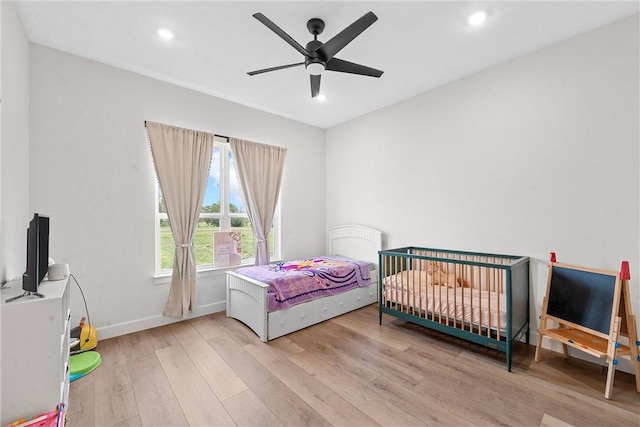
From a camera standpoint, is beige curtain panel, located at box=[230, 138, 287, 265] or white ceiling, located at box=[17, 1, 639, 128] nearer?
white ceiling, located at box=[17, 1, 639, 128]

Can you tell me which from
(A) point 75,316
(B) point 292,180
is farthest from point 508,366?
(A) point 75,316

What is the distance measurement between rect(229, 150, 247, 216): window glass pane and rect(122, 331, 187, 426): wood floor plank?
5.79ft

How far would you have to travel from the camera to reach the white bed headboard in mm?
3924

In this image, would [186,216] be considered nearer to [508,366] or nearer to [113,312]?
[113,312]

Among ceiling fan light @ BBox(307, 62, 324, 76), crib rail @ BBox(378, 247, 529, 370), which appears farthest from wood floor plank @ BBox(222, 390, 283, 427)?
ceiling fan light @ BBox(307, 62, 324, 76)

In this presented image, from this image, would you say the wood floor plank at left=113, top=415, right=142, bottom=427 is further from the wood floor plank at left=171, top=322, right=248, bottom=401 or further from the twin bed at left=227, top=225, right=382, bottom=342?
the twin bed at left=227, top=225, right=382, bottom=342

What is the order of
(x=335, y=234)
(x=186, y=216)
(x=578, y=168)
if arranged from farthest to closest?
(x=335, y=234) → (x=186, y=216) → (x=578, y=168)

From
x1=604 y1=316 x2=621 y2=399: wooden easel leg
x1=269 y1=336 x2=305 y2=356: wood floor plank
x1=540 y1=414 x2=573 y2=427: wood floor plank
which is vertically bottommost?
x1=269 y1=336 x2=305 y2=356: wood floor plank

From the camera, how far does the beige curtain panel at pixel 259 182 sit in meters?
3.67

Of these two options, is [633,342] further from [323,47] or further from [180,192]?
[180,192]

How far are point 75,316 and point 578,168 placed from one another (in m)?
4.61

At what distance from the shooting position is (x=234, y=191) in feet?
12.3

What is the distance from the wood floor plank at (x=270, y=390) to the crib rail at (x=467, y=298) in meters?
1.44

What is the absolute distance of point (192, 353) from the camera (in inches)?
96.9
